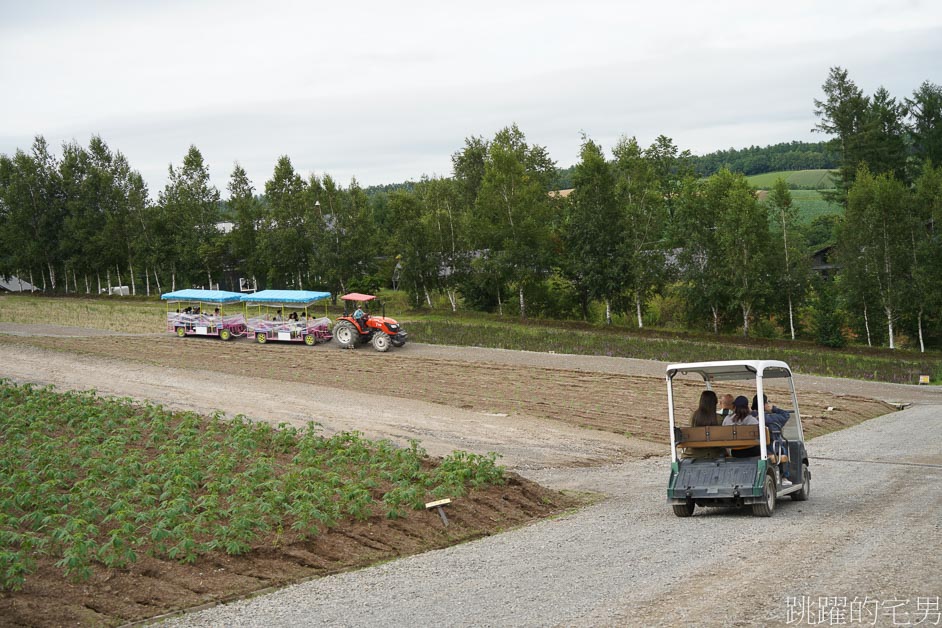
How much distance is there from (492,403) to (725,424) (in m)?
12.1

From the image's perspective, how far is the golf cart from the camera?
36.2 feet

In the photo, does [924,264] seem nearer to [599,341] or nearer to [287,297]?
[599,341]

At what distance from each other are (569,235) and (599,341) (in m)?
9.92

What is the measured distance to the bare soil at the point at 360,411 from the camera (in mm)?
8742

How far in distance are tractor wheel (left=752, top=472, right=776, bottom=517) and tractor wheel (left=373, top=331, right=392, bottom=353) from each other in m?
24.1

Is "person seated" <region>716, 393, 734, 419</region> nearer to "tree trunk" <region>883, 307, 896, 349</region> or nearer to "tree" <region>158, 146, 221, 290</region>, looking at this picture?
"tree trunk" <region>883, 307, 896, 349</region>

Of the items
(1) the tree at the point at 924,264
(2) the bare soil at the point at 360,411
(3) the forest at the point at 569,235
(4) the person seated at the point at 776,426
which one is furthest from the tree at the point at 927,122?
(4) the person seated at the point at 776,426

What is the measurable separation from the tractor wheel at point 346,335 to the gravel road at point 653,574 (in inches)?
911

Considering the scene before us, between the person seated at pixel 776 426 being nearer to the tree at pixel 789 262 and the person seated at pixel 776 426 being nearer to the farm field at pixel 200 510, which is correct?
the farm field at pixel 200 510

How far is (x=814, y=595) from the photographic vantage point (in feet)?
24.2

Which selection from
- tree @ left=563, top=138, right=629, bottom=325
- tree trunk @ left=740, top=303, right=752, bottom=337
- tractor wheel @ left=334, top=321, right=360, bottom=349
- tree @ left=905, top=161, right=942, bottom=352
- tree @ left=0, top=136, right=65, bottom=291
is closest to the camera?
tractor wheel @ left=334, top=321, right=360, bottom=349

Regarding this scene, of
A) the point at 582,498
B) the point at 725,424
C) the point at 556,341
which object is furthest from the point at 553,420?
the point at 556,341

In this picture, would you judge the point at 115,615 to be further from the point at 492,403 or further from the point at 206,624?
the point at 492,403

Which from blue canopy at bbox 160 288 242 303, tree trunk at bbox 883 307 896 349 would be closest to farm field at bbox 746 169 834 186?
tree trunk at bbox 883 307 896 349
